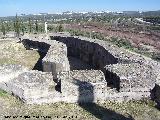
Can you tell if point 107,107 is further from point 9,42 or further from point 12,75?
point 9,42

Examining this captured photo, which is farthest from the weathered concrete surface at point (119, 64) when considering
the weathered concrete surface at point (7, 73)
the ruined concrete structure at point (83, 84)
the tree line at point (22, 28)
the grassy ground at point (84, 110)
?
the tree line at point (22, 28)

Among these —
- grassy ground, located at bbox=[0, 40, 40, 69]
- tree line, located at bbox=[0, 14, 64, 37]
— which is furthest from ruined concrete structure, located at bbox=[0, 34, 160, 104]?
tree line, located at bbox=[0, 14, 64, 37]

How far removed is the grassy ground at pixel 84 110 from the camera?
1298 centimetres

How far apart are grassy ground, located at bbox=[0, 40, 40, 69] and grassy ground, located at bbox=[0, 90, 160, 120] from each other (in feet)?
31.5

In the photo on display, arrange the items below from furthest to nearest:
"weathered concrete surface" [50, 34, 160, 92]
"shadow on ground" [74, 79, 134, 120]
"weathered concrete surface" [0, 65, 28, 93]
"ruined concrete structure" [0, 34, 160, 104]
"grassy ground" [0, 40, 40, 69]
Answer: "grassy ground" [0, 40, 40, 69] → "weathered concrete surface" [0, 65, 28, 93] → "weathered concrete surface" [50, 34, 160, 92] → "ruined concrete structure" [0, 34, 160, 104] → "shadow on ground" [74, 79, 134, 120]

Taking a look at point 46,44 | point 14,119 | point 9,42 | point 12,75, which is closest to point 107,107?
point 14,119

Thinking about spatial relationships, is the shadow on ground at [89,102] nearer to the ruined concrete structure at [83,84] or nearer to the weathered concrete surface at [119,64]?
the ruined concrete structure at [83,84]

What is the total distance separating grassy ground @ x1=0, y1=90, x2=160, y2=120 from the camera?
42.6 ft

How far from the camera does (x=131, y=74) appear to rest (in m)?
14.6

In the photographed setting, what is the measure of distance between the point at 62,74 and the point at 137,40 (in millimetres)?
18574

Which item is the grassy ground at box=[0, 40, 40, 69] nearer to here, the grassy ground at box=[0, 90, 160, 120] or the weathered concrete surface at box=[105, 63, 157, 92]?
the grassy ground at box=[0, 90, 160, 120]

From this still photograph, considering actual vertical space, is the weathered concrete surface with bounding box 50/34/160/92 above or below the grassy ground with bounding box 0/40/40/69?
above

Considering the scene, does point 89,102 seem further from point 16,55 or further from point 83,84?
point 16,55

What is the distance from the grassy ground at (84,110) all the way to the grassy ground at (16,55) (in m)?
9.59
